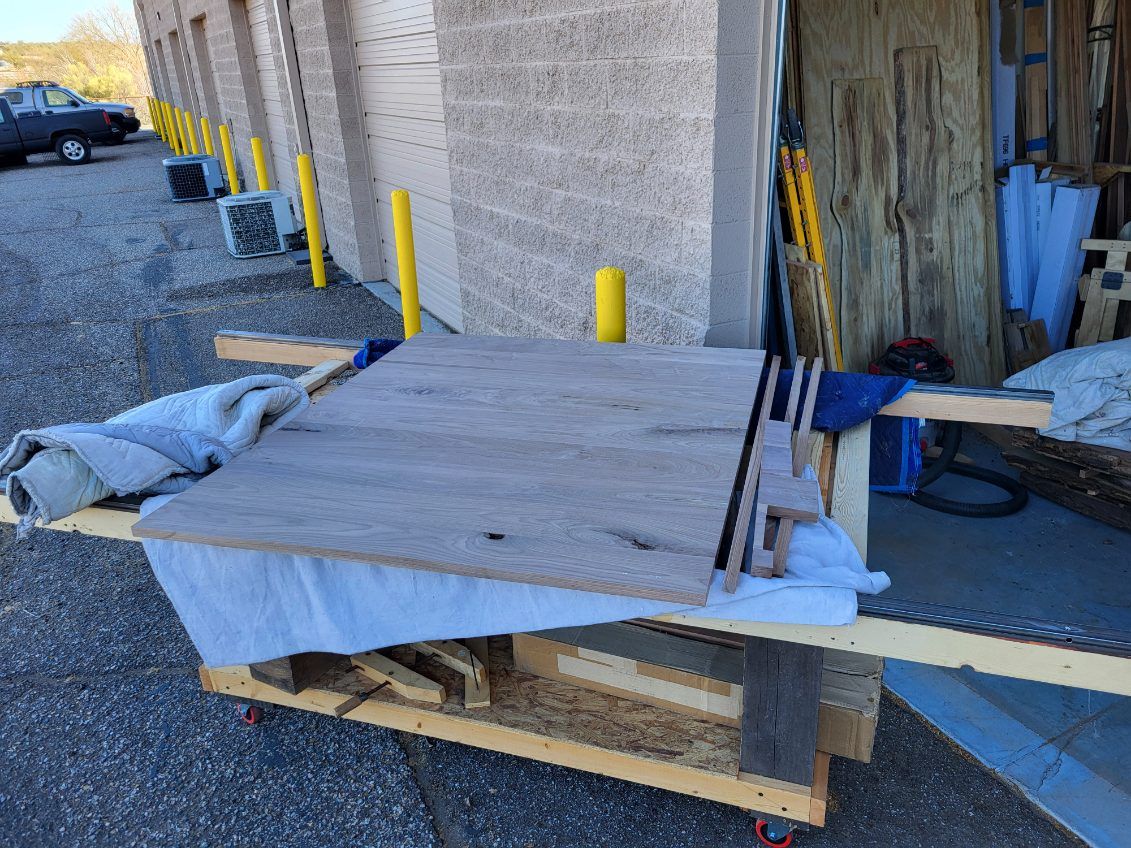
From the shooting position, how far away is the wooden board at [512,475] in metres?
1.67

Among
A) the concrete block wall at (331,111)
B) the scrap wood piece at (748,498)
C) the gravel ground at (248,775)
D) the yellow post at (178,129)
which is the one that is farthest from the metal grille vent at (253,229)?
the yellow post at (178,129)

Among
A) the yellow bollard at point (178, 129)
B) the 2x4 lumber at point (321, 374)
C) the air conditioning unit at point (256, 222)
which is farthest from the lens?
the yellow bollard at point (178, 129)

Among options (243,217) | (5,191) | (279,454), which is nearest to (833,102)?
(279,454)

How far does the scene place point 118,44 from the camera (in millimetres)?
53906

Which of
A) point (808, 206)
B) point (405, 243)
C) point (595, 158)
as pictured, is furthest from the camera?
point (405, 243)

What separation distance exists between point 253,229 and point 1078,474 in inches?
337

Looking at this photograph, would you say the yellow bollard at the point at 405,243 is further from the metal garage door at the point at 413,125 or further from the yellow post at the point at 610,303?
the yellow post at the point at 610,303

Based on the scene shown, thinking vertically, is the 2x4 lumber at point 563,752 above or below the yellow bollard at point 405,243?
below

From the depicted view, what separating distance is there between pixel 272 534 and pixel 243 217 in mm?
8415

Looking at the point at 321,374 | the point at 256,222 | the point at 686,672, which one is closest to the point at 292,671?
the point at 686,672

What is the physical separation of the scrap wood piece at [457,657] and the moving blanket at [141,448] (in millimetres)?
814

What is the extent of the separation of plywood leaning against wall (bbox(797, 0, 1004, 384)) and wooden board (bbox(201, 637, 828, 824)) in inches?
118

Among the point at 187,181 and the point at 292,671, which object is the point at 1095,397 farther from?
the point at 187,181

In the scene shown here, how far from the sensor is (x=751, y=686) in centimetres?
196
